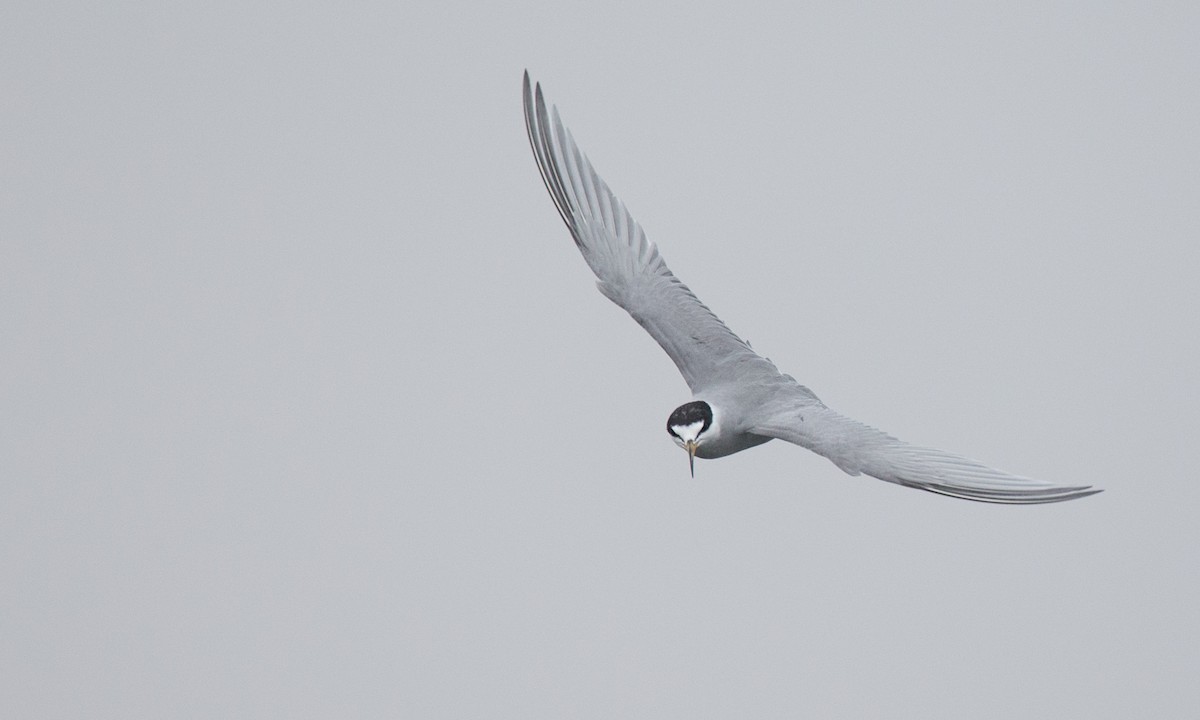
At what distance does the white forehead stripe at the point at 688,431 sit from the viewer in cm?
1186

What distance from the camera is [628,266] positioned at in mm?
14008

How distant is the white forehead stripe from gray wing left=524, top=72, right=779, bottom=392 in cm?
122

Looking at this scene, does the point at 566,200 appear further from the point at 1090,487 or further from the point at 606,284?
the point at 1090,487

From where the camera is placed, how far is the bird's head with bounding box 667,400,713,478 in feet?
39.0

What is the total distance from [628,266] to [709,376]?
1.54 meters

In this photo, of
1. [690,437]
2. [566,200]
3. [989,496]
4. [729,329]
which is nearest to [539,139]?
[566,200]

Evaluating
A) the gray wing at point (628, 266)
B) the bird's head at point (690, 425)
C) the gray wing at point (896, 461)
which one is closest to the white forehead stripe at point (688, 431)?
the bird's head at point (690, 425)

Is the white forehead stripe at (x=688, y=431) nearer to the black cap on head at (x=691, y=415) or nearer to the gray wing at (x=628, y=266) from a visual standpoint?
the black cap on head at (x=691, y=415)

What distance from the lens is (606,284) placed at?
13938mm

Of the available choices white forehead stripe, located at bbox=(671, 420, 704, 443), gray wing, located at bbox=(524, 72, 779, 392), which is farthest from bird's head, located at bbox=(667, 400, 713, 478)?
gray wing, located at bbox=(524, 72, 779, 392)

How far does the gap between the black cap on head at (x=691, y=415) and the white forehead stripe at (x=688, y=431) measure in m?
0.02

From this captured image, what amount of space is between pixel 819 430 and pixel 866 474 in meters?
0.86

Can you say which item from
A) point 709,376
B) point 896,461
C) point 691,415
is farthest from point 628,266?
point 896,461

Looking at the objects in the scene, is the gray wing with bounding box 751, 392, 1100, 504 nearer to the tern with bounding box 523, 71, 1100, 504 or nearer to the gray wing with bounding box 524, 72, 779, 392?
the tern with bounding box 523, 71, 1100, 504
